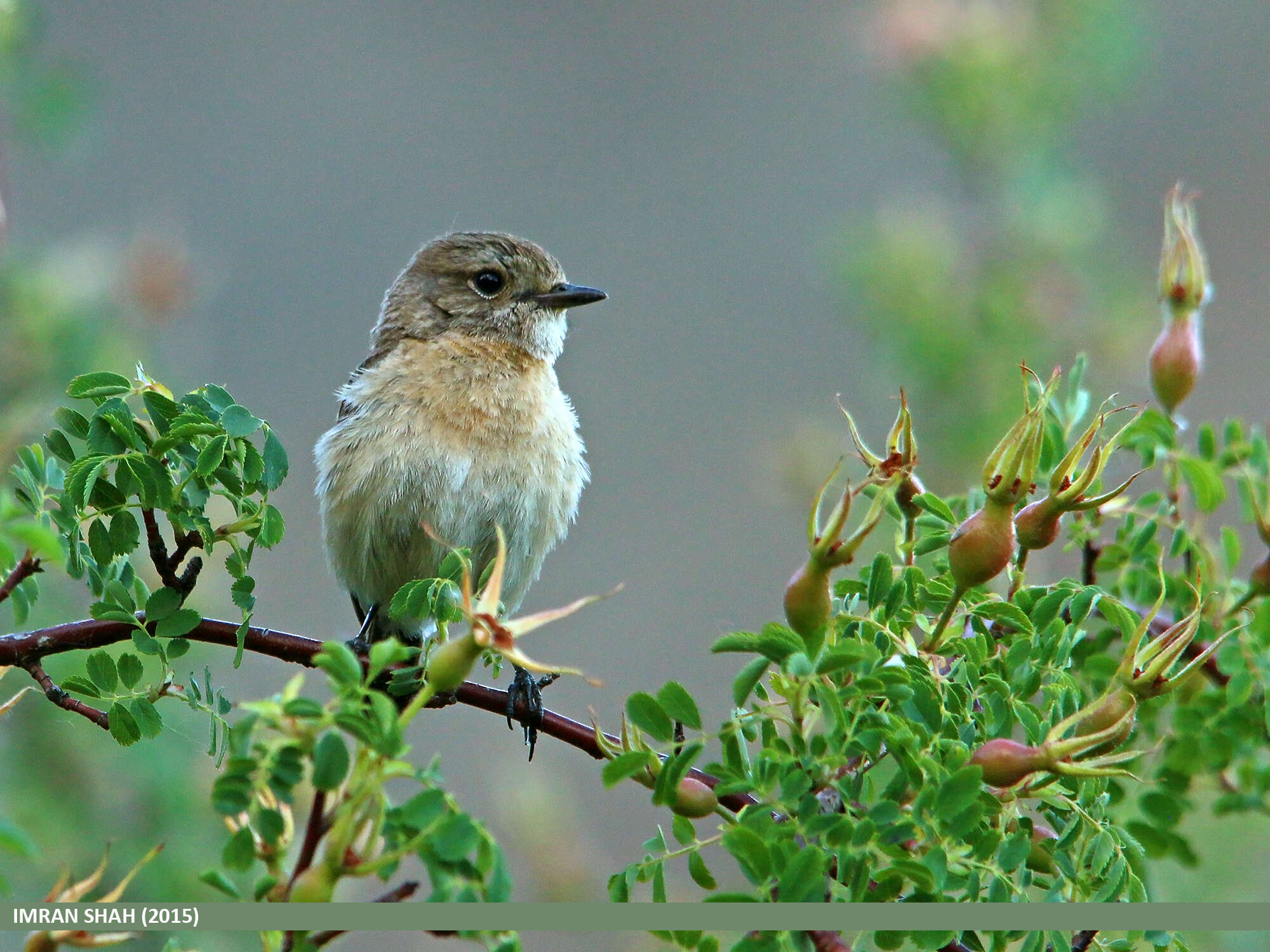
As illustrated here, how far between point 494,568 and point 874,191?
7673 mm

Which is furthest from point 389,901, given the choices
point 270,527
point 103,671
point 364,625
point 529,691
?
point 364,625

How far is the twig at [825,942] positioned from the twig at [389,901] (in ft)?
1.51

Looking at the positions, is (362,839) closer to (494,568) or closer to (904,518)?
(494,568)

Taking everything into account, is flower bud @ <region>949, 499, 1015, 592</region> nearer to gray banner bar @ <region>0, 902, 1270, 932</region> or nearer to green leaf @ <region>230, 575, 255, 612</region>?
gray banner bar @ <region>0, 902, 1270, 932</region>

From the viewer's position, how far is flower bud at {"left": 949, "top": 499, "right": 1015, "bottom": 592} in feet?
5.65

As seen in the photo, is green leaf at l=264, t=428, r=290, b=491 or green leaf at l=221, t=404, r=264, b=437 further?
green leaf at l=264, t=428, r=290, b=491

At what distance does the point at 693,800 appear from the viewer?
1.66m

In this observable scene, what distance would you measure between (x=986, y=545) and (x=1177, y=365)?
35.6 inches

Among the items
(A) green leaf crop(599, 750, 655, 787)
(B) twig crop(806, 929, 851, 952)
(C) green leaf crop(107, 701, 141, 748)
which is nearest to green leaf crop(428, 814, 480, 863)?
(A) green leaf crop(599, 750, 655, 787)

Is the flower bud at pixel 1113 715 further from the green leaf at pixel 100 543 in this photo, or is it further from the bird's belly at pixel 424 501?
the bird's belly at pixel 424 501

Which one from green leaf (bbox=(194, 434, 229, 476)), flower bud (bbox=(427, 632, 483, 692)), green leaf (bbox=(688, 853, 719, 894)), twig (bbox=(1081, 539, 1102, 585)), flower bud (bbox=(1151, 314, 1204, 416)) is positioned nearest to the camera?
flower bud (bbox=(427, 632, 483, 692))

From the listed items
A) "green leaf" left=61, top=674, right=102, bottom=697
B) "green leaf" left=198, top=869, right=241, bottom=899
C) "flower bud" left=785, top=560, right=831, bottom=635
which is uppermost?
"green leaf" left=61, top=674, right=102, bottom=697

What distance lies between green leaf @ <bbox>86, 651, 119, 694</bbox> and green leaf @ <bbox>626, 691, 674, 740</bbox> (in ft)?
2.74

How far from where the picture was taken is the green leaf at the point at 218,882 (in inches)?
53.4
